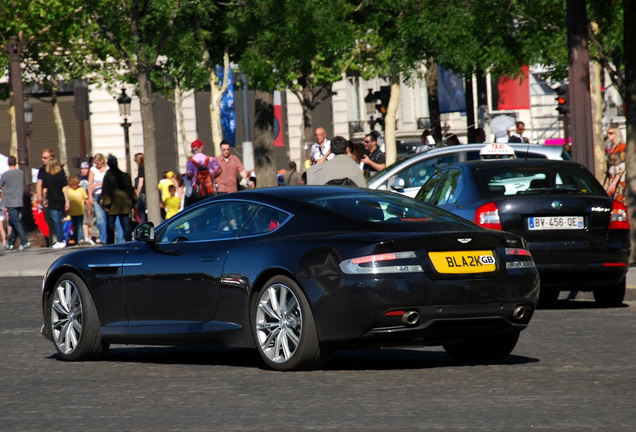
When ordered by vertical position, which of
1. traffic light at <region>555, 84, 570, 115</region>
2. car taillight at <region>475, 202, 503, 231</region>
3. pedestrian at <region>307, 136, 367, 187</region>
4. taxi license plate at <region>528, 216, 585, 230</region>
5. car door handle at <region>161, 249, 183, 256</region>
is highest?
traffic light at <region>555, 84, 570, 115</region>

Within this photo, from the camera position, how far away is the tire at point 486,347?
909cm

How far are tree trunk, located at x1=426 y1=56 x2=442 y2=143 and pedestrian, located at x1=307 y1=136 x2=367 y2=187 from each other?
52.4 feet

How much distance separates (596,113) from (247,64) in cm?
1469

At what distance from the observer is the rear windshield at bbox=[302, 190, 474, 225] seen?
8703mm

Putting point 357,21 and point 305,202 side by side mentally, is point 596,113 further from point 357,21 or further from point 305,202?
point 305,202

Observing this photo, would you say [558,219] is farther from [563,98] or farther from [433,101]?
[433,101]

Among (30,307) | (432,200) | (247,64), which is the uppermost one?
(247,64)

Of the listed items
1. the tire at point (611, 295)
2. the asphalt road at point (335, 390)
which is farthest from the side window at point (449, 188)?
the asphalt road at point (335, 390)

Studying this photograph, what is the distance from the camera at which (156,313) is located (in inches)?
370

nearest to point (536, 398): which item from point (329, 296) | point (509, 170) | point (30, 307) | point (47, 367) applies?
point (329, 296)

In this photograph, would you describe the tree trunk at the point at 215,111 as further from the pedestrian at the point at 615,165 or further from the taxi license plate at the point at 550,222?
the taxi license plate at the point at 550,222

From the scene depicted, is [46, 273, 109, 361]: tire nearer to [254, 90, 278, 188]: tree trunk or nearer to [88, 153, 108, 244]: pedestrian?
[254, 90, 278, 188]: tree trunk

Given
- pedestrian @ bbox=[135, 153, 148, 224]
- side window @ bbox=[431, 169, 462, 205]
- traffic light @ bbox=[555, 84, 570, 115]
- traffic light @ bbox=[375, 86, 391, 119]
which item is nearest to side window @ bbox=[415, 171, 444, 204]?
side window @ bbox=[431, 169, 462, 205]

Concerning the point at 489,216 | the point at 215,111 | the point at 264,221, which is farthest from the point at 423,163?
the point at 215,111
